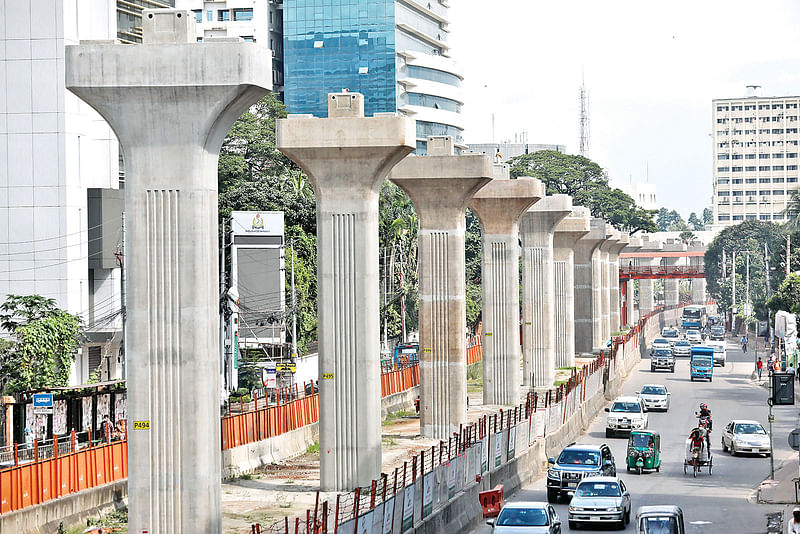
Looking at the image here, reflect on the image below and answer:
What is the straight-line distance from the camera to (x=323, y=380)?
113 ft

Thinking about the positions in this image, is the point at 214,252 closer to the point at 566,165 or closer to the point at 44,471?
the point at 44,471

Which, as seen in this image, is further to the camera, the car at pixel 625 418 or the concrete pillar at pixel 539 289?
the concrete pillar at pixel 539 289

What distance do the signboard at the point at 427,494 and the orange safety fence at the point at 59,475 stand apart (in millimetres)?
7776

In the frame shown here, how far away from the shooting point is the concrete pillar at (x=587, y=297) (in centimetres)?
9744

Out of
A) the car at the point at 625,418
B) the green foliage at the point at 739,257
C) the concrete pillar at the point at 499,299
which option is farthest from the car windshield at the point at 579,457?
the green foliage at the point at 739,257

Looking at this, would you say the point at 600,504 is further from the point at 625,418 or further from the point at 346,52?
the point at 346,52

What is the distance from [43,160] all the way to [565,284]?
3602 cm

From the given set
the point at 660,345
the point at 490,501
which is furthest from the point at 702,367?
the point at 490,501

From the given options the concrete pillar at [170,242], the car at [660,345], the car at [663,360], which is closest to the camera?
the concrete pillar at [170,242]

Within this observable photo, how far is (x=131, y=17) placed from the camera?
67.9 meters

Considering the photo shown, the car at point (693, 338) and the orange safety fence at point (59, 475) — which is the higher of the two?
the orange safety fence at point (59, 475)

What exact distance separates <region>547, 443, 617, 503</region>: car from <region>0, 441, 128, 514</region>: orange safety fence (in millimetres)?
12213

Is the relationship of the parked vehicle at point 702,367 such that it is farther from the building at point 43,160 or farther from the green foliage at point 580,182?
the green foliage at point 580,182

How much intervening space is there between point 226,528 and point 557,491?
37.0 feet
